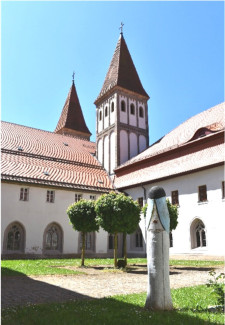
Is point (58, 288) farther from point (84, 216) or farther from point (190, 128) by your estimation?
point (190, 128)

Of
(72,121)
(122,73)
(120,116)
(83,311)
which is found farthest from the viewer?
(72,121)

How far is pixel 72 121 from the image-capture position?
49812mm

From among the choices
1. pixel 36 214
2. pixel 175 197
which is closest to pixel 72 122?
pixel 36 214

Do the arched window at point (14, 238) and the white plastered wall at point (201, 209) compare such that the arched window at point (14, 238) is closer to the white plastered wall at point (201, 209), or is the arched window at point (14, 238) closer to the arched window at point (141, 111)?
the white plastered wall at point (201, 209)

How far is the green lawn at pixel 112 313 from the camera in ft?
17.4

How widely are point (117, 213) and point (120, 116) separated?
2038cm

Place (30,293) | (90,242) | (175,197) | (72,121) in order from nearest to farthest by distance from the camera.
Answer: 1. (30,293)
2. (175,197)
3. (90,242)
4. (72,121)

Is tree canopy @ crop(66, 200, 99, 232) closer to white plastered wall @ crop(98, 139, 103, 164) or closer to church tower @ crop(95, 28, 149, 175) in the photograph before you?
church tower @ crop(95, 28, 149, 175)

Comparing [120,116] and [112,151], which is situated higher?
[120,116]

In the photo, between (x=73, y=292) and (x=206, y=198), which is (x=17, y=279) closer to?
(x=73, y=292)

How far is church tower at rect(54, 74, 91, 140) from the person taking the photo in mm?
48906

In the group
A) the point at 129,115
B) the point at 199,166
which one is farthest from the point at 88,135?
the point at 199,166

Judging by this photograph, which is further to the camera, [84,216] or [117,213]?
[84,216]

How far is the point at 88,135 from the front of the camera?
167 ft
